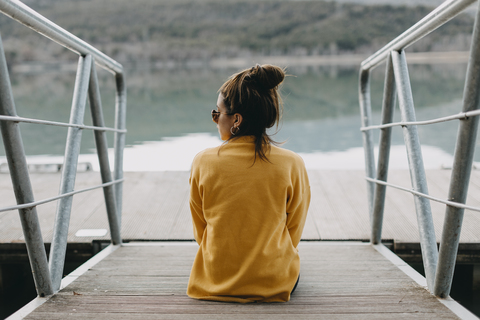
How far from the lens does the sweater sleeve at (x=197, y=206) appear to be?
4.29ft

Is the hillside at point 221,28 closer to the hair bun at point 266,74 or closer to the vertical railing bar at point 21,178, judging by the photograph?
the vertical railing bar at point 21,178

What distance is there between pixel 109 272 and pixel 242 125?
2.78 ft

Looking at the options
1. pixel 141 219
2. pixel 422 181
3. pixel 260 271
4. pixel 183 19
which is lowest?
pixel 141 219

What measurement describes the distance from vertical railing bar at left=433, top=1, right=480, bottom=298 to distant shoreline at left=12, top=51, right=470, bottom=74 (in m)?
45.9

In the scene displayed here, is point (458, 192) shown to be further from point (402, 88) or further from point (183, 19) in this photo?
point (183, 19)

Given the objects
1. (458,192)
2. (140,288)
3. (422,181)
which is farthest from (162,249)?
(458,192)

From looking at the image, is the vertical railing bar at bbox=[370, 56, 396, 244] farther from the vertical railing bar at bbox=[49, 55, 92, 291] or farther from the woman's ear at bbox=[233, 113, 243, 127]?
the vertical railing bar at bbox=[49, 55, 92, 291]

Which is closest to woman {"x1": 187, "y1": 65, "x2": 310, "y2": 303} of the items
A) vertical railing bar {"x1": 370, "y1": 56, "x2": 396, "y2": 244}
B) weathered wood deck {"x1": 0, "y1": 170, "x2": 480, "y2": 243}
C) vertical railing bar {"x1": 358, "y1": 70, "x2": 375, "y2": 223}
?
vertical railing bar {"x1": 370, "y1": 56, "x2": 396, "y2": 244}

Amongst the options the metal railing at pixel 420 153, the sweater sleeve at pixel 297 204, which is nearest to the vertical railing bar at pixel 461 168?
the metal railing at pixel 420 153

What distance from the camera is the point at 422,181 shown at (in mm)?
1462

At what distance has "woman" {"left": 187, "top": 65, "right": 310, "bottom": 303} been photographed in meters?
1.25

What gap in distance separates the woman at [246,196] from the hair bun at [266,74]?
0.04ft

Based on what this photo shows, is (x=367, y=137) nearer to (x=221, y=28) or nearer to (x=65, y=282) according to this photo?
(x=65, y=282)

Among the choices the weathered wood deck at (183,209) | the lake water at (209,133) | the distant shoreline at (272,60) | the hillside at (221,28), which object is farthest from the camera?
the hillside at (221,28)
